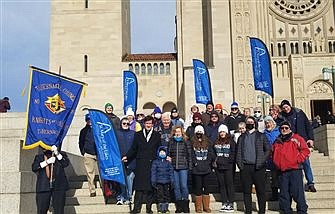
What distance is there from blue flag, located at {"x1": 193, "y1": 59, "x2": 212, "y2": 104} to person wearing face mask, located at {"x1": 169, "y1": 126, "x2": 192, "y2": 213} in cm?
702

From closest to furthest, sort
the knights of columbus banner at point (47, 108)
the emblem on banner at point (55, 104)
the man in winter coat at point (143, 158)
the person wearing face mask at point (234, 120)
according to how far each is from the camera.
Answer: the knights of columbus banner at point (47, 108) < the emblem on banner at point (55, 104) < the man in winter coat at point (143, 158) < the person wearing face mask at point (234, 120)

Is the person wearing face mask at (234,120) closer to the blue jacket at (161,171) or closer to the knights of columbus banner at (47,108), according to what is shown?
the blue jacket at (161,171)

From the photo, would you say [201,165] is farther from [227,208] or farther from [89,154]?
[89,154]

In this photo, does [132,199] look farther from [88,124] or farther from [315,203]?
[315,203]

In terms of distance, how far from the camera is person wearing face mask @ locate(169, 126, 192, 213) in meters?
7.80

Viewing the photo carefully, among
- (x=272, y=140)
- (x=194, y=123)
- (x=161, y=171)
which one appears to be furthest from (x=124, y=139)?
(x=272, y=140)

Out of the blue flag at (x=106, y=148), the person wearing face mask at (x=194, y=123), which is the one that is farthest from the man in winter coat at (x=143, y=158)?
the person wearing face mask at (x=194, y=123)

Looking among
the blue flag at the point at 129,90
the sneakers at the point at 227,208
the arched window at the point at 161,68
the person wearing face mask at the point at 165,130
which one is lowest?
the sneakers at the point at 227,208

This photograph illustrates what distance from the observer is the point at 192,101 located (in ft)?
88.4

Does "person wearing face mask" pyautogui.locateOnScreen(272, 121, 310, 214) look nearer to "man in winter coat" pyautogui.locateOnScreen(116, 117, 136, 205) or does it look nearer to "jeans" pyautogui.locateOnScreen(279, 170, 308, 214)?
"jeans" pyautogui.locateOnScreen(279, 170, 308, 214)

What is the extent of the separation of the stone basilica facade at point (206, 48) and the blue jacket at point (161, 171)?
21106 millimetres

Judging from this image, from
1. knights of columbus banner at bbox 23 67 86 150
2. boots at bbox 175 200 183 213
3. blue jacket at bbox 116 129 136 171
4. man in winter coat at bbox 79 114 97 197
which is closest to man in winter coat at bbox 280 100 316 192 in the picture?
boots at bbox 175 200 183 213

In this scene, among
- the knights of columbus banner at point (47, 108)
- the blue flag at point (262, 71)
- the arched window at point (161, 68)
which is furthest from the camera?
the arched window at point (161, 68)

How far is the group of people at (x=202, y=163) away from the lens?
728 cm
